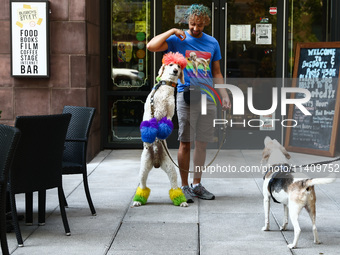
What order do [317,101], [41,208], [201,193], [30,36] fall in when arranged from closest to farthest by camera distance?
[41,208] < [201,193] < [30,36] < [317,101]

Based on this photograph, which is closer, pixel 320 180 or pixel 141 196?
pixel 320 180

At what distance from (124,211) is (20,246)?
1394 millimetres

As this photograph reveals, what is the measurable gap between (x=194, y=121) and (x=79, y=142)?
1.22m

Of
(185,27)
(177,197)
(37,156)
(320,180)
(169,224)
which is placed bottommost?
(169,224)

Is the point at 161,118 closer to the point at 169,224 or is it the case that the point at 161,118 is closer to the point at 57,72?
the point at 169,224

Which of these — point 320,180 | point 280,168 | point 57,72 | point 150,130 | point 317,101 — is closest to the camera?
point 320,180

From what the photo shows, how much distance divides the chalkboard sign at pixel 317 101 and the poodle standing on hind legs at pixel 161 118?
390cm

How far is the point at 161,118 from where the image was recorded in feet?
19.8

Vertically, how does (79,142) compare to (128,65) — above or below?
below

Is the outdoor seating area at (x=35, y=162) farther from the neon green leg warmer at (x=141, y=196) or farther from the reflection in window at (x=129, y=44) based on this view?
the reflection in window at (x=129, y=44)

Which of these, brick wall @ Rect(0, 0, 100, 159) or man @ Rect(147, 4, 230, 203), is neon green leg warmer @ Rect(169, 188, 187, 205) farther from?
brick wall @ Rect(0, 0, 100, 159)

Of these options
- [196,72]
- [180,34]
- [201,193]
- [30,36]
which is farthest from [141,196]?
[30,36]

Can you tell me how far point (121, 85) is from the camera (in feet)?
33.2

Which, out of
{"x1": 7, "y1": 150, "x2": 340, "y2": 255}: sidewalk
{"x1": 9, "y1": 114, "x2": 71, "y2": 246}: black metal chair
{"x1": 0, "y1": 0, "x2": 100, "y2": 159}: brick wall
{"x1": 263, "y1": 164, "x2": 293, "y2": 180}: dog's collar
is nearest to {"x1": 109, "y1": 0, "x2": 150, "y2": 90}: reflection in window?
{"x1": 0, "y1": 0, "x2": 100, "y2": 159}: brick wall
